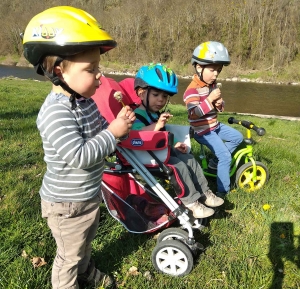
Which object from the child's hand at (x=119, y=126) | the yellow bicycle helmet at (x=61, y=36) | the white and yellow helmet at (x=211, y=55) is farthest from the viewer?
the white and yellow helmet at (x=211, y=55)

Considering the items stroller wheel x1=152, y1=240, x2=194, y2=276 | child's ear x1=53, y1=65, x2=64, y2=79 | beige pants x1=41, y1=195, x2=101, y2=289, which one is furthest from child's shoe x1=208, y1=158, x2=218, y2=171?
child's ear x1=53, y1=65, x2=64, y2=79

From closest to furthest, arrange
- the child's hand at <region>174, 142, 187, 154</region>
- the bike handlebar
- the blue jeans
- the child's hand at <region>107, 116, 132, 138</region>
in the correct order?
the child's hand at <region>107, 116, 132, 138</region>
the child's hand at <region>174, 142, 187, 154</region>
the bike handlebar
the blue jeans

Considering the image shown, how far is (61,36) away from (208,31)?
5241 centimetres

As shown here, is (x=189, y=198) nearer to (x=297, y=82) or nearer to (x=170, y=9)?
(x=297, y=82)

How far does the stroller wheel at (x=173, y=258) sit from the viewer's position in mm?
2620

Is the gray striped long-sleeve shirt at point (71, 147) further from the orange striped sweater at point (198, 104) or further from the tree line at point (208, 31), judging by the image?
the tree line at point (208, 31)

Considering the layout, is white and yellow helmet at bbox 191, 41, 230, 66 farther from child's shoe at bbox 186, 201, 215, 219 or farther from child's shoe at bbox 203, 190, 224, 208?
child's shoe at bbox 186, 201, 215, 219

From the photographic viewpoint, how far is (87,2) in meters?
97.5

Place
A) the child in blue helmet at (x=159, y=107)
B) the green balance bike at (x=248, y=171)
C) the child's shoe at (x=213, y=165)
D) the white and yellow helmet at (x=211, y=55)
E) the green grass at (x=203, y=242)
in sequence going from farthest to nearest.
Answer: the child's shoe at (x=213, y=165), the green balance bike at (x=248, y=171), the white and yellow helmet at (x=211, y=55), the child in blue helmet at (x=159, y=107), the green grass at (x=203, y=242)

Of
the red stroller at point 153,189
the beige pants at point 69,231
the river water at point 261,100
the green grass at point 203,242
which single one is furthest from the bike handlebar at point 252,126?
the river water at point 261,100

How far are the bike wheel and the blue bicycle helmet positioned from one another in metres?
1.69

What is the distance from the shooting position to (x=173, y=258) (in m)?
2.67

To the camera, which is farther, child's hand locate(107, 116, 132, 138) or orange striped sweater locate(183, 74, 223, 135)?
orange striped sweater locate(183, 74, 223, 135)

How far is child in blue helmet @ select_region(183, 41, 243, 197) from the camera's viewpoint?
12.6ft
